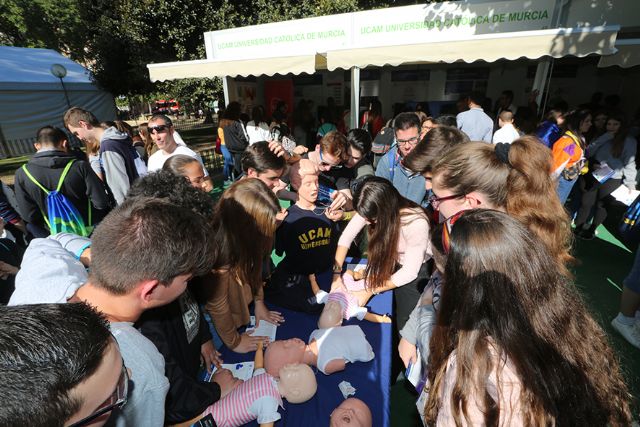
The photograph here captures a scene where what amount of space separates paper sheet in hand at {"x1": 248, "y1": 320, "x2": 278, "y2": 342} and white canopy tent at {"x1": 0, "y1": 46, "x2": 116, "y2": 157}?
1514cm

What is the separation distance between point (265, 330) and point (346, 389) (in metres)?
0.76

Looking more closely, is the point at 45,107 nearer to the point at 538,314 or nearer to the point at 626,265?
the point at 538,314

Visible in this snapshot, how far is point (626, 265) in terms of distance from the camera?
13.1ft

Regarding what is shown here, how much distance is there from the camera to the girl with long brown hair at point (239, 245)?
197 centimetres

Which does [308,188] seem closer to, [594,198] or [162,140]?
[162,140]

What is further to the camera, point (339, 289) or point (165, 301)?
point (339, 289)

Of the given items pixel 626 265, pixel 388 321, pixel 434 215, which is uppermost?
pixel 434 215

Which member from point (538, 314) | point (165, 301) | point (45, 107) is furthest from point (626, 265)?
point (45, 107)

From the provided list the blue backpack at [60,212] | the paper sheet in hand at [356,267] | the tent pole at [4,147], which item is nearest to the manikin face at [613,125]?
the paper sheet in hand at [356,267]

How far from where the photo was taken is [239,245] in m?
2.06

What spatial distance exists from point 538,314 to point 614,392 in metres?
0.48

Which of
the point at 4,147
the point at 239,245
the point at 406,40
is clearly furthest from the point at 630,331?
the point at 4,147

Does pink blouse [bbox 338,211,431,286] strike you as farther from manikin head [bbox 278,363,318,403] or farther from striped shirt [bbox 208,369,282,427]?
striped shirt [bbox 208,369,282,427]

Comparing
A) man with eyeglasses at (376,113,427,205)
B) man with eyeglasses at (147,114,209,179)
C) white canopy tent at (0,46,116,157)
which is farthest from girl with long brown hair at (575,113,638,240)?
white canopy tent at (0,46,116,157)
